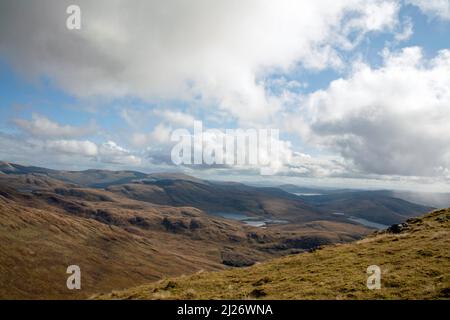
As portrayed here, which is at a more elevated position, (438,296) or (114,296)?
(438,296)

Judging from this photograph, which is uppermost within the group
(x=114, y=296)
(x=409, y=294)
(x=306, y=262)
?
(x=409, y=294)

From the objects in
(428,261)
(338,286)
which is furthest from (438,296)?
(428,261)
